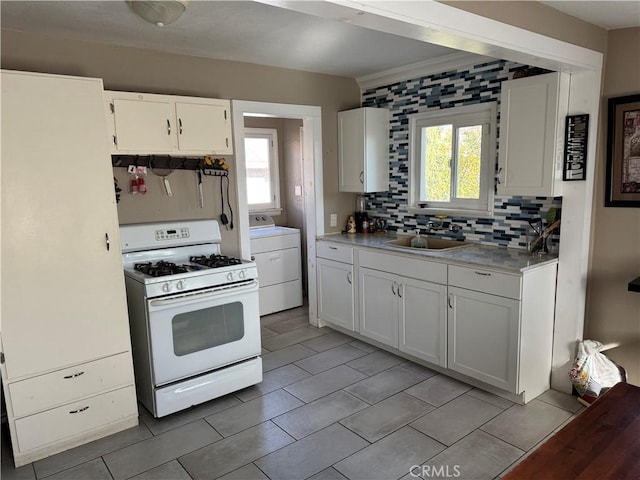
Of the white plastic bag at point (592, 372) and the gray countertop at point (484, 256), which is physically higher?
the gray countertop at point (484, 256)

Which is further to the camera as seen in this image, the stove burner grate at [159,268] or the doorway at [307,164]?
the doorway at [307,164]

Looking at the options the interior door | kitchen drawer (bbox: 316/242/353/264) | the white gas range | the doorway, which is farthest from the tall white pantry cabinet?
kitchen drawer (bbox: 316/242/353/264)

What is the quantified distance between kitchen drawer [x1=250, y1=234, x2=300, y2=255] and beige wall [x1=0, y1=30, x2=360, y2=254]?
66 centimetres

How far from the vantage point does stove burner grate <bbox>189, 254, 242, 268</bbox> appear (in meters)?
2.97

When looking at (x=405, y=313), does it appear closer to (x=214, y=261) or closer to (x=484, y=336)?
(x=484, y=336)

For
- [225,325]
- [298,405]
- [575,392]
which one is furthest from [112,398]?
[575,392]

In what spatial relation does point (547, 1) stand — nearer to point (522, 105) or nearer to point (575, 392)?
point (522, 105)

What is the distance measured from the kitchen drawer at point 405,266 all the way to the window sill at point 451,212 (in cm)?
65

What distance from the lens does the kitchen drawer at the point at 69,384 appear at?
2.28 metres

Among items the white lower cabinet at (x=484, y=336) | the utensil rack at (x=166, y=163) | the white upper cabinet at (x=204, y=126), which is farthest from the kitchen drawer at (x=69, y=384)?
the white lower cabinet at (x=484, y=336)

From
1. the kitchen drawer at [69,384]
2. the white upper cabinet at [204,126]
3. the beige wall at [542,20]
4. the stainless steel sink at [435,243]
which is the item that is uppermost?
the beige wall at [542,20]

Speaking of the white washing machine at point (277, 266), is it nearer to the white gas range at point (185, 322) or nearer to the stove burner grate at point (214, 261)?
the stove burner grate at point (214, 261)

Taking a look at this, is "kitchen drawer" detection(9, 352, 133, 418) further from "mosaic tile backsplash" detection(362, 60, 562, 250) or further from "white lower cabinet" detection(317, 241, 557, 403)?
"mosaic tile backsplash" detection(362, 60, 562, 250)

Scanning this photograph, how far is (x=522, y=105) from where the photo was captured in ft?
9.02
